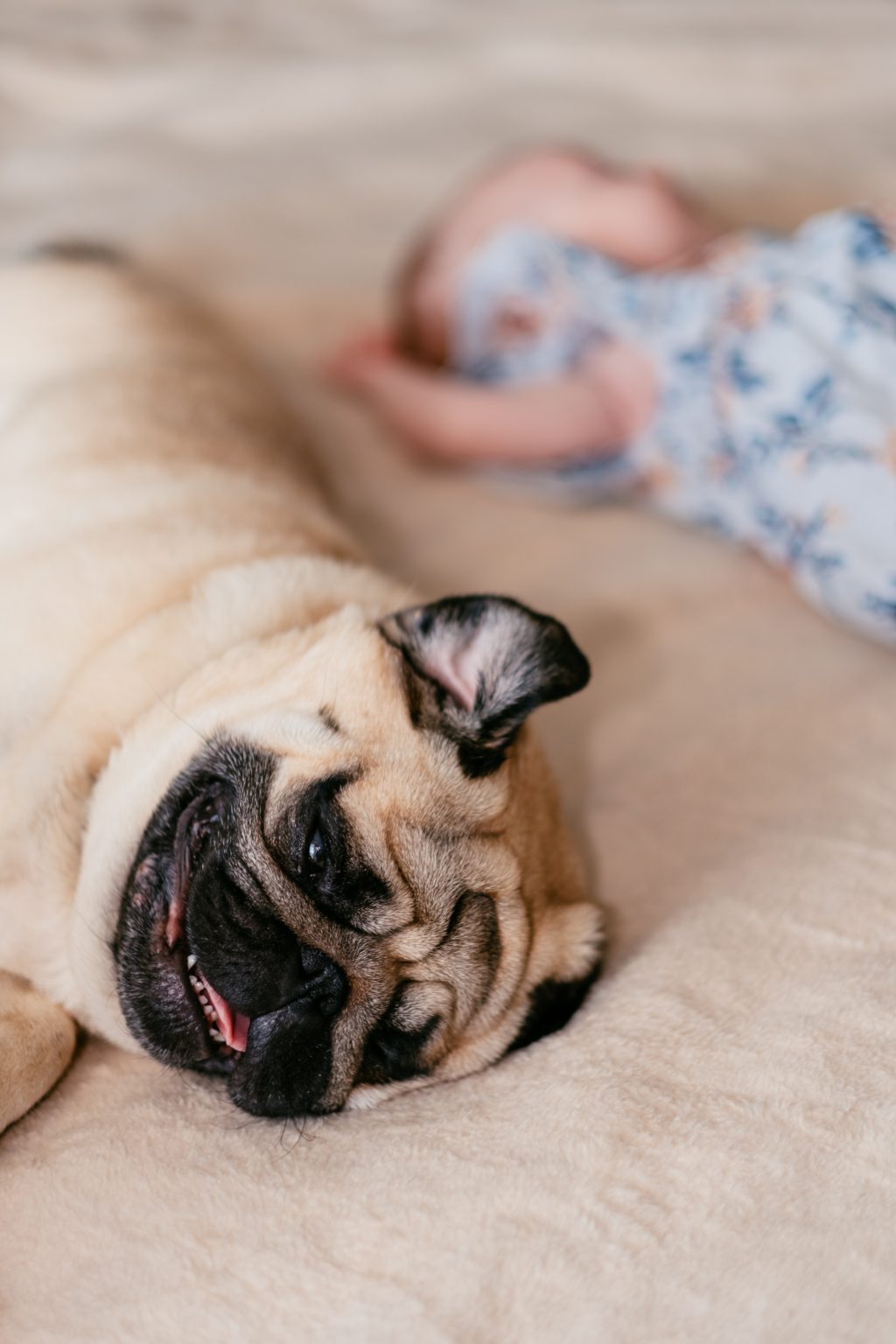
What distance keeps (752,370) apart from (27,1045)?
6.78 feet

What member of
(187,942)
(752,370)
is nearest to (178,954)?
(187,942)

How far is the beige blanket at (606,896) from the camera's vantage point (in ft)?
4.46

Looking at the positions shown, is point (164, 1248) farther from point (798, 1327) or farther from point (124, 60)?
point (124, 60)

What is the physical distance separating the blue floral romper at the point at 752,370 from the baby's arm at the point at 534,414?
6 centimetres

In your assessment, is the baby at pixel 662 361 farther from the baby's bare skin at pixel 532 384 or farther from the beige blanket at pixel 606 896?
the beige blanket at pixel 606 896

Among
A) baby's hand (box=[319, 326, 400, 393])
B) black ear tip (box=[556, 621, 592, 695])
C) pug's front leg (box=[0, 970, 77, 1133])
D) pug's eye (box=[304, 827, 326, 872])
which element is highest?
black ear tip (box=[556, 621, 592, 695])

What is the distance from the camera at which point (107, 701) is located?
1.91 meters

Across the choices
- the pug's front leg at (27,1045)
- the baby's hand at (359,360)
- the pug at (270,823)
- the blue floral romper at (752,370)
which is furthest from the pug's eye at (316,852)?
the baby's hand at (359,360)

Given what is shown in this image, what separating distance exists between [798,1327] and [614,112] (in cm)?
407

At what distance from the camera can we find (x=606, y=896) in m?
2.04

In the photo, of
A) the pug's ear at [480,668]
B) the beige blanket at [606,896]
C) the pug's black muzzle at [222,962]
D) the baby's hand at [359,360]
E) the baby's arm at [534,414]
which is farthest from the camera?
the baby's hand at [359,360]

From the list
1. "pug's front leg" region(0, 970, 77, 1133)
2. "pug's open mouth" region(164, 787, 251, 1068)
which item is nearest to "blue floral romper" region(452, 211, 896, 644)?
"pug's open mouth" region(164, 787, 251, 1068)

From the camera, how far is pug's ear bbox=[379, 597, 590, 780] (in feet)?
5.62

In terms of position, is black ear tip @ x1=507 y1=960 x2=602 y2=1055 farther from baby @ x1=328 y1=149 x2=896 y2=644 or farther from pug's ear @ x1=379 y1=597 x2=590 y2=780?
baby @ x1=328 y1=149 x2=896 y2=644
